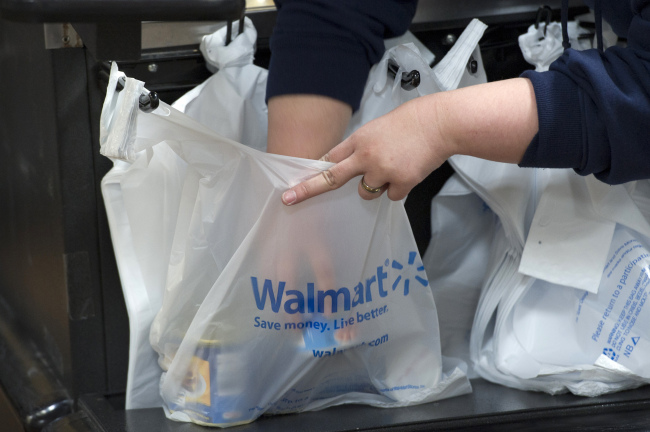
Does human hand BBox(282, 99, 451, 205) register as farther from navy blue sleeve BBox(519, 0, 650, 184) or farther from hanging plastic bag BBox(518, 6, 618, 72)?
hanging plastic bag BBox(518, 6, 618, 72)

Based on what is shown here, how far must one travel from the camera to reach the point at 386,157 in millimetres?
650

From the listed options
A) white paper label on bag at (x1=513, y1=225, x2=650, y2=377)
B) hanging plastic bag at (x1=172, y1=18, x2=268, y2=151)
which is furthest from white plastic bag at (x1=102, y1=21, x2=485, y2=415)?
white paper label on bag at (x1=513, y1=225, x2=650, y2=377)

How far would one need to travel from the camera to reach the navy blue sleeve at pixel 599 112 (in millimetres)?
628

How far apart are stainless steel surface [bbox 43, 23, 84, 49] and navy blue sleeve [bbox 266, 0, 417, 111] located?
216mm

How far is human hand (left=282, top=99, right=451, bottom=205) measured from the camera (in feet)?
2.13

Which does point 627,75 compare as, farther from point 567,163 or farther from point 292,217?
point 292,217

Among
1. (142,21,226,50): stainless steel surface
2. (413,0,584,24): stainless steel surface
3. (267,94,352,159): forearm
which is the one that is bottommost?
(267,94,352,159): forearm

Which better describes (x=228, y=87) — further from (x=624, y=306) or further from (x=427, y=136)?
(x=624, y=306)

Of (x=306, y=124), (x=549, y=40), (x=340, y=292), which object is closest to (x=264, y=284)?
(x=340, y=292)

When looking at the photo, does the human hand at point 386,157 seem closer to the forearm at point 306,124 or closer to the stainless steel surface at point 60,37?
the forearm at point 306,124

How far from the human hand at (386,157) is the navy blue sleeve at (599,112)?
0.10 metres

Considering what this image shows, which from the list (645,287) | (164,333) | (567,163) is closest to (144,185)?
(164,333)

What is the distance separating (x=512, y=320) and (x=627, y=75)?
1.04ft

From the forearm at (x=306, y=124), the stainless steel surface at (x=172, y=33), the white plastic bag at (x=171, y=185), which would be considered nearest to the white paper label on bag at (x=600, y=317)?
the white plastic bag at (x=171, y=185)
